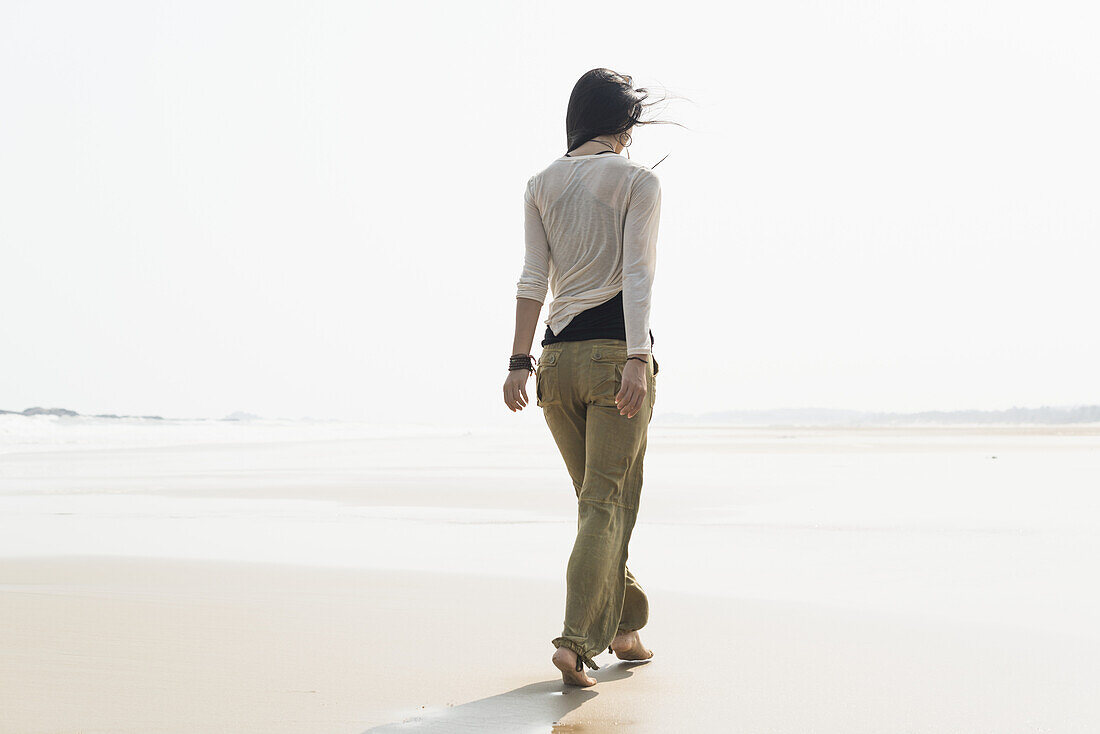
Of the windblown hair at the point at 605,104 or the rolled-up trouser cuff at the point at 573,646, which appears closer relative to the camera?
the rolled-up trouser cuff at the point at 573,646

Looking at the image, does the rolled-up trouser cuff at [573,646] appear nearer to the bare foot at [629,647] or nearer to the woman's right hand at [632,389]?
the bare foot at [629,647]

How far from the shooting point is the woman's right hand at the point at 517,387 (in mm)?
3414

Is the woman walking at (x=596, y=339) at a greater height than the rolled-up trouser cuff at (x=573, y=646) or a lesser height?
greater

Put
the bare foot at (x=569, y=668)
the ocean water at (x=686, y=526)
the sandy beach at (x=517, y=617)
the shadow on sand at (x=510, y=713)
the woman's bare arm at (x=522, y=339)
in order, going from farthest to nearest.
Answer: the ocean water at (x=686, y=526) → the woman's bare arm at (x=522, y=339) → the bare foot at (x=569, y=668) → the sandy beach at (x=517, y=617) → the shadow on sand at (x=510, y=713)

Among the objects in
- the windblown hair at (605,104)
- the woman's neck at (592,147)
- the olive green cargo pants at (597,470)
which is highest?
the windblown hair at (605,104)

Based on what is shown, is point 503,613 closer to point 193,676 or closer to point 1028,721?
point 193,676

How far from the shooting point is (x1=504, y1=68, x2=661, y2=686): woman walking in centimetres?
318

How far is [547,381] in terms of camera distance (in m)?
3.32

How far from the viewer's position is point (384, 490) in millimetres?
10672

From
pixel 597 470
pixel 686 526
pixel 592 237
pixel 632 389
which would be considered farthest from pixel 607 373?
pixel 686 526

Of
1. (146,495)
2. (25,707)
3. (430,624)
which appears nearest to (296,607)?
(430,624)

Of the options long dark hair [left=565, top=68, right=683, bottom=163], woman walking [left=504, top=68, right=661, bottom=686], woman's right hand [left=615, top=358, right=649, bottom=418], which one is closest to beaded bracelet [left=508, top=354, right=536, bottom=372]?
woman walking [left=504, top=68, right=661, bottom=686]

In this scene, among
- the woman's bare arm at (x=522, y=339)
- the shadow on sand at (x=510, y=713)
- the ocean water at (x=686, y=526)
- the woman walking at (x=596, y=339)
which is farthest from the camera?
the ocean water at (x=686, y=526)

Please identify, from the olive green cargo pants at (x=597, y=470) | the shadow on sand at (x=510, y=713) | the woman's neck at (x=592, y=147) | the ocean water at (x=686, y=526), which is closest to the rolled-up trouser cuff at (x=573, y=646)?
the olive green cargo pants at (x=597, y=470)
